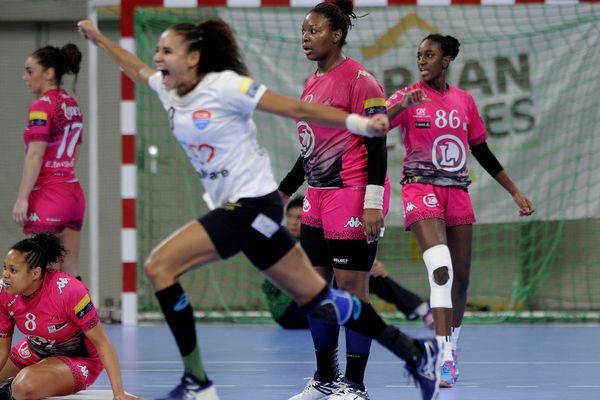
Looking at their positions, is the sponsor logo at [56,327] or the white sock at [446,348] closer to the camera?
the sponsor logo at [56,327]

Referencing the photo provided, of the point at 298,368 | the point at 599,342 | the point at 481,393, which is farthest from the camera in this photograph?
the point at 599,342

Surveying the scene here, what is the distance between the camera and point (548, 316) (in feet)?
30.6

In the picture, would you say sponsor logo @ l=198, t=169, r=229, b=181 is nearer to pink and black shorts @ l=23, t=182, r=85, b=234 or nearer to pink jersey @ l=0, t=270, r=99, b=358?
pink jersey @ l=0, t=270, r=99, b=358

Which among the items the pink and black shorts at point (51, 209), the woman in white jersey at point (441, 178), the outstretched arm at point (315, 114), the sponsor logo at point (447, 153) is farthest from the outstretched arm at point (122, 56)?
the pink and black shorts at point (51, 209)

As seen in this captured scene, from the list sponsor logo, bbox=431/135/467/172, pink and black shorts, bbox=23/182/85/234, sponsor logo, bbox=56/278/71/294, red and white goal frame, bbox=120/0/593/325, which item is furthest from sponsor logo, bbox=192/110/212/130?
red and white goal frame, bbox=120/0/593/325

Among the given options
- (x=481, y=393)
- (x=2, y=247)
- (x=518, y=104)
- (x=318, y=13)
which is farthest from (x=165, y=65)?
(x=2, y=247)

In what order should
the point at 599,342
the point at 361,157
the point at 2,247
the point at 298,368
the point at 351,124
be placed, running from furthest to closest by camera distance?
the point at 2,247 → the point at 599,342 → the point at 298,368 → the point at 361,157 → the point at 351,124

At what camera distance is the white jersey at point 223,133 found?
4281 millimetres

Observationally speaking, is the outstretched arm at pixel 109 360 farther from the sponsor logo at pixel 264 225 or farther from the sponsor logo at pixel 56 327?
the sponsor logo at pixel 264 225

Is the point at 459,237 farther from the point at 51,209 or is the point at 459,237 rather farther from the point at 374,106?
the point at 51,209

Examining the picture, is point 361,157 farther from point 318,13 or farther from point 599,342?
point 599,342

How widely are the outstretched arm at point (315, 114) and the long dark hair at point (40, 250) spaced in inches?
65.8

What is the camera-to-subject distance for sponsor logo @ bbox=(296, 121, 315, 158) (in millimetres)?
5328

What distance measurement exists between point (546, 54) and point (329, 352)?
16.2ft
